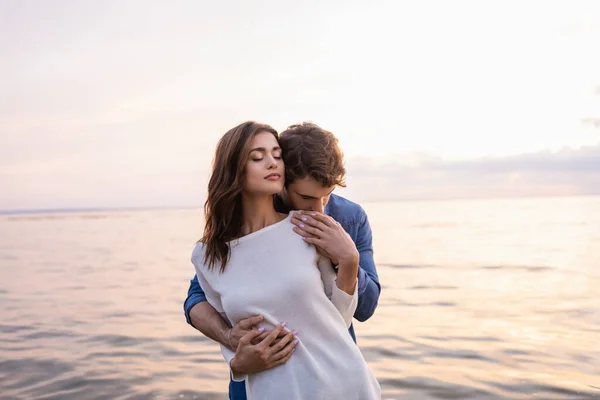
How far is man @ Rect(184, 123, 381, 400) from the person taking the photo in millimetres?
2348

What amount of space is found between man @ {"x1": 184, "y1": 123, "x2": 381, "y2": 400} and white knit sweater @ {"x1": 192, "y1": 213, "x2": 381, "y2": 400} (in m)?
0.04

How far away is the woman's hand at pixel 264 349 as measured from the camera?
2.27 meters

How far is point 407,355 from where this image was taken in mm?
7355

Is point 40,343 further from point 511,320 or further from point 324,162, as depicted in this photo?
point 324,162

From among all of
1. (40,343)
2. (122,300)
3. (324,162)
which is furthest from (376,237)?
(324,162)

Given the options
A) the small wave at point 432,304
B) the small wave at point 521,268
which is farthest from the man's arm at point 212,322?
the small wave at point 521,268

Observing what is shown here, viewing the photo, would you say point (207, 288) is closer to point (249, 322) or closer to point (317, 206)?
point (249, 322)

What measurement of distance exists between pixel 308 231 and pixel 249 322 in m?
0.39

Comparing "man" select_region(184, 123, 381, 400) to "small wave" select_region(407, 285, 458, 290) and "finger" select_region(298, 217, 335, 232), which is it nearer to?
"finger" select_region(298, 217, 335, 232)

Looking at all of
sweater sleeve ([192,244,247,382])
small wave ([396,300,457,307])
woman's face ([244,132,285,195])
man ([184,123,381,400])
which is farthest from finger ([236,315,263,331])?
small wave ([396,300,457,307])

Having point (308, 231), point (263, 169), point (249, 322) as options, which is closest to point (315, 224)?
point (308, 231)

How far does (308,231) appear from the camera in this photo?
2.42 metres

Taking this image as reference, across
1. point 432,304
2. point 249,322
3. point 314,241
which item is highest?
point 314,241

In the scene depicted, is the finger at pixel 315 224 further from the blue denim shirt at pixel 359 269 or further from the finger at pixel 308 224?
the blue denim shirt at pixel 359 269
